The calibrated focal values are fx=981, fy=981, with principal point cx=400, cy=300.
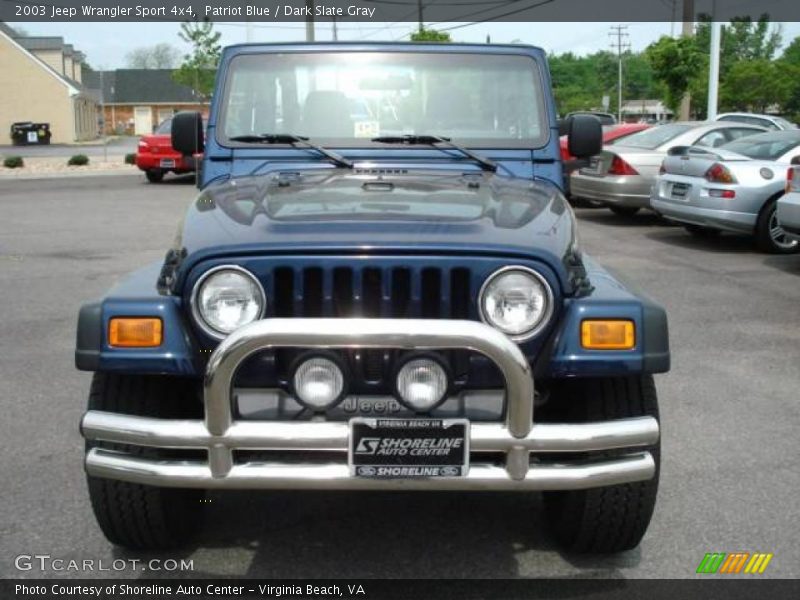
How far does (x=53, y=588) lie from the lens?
327 centimetres

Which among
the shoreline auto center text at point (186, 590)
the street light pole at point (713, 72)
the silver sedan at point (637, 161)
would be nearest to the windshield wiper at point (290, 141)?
the shoreline auto center text at point (186, 590)

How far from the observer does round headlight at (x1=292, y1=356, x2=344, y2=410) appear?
293 cm

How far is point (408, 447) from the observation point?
2889mm

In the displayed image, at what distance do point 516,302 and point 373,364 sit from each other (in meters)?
0.49

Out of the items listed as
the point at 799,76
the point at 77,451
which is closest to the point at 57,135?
the point at 799,76

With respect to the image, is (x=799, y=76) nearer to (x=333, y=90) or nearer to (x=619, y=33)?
(x=619, y=33)

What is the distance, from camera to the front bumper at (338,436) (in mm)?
2721

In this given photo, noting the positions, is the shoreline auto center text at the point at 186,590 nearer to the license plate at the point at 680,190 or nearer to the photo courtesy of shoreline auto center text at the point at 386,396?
the photo courtesy of shoreline auto center text at the point at 386,396

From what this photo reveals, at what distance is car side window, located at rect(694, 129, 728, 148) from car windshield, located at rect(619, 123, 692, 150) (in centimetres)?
35

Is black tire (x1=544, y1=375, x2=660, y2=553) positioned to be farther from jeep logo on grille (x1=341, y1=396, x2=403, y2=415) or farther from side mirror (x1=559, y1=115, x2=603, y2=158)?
side mirror (x1=559, y1=115, x2=603, y2=158)

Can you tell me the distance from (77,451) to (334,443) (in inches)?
88.9

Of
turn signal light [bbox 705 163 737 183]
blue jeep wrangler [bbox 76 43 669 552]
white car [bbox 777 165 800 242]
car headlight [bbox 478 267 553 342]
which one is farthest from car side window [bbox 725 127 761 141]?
car headlight [bbox 478 267 553 342]

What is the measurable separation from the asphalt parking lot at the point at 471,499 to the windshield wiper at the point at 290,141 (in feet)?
4.71

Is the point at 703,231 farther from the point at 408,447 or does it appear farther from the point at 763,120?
the point at 408,447
